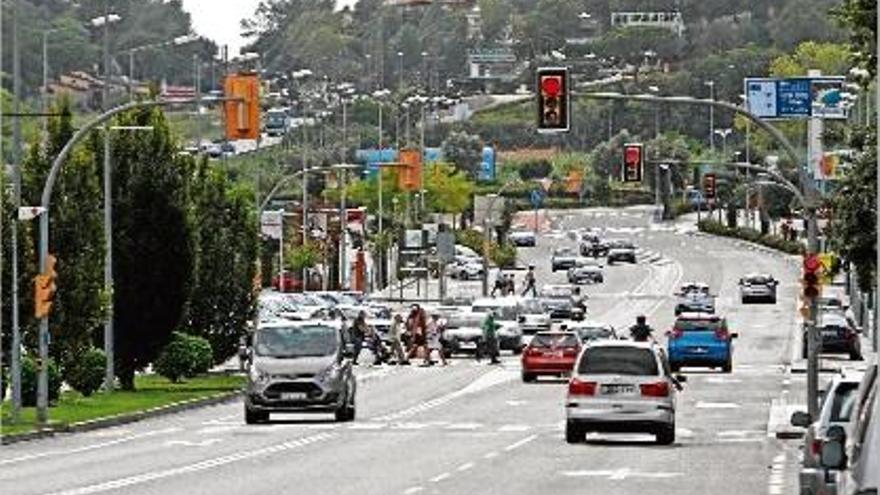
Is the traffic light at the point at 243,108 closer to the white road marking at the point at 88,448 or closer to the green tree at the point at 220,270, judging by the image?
the white road marking at the point at 88,448

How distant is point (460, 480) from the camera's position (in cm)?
3759

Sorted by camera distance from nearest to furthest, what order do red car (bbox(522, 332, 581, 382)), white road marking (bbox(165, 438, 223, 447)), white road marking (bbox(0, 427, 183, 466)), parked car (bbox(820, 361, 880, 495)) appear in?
parked car (bbox(820, 361, 880, 495)), white road marking (bbox(0, 427, 183, 466)), white road marking (bbox(165, 438, 223, 447)), red car (bbox(522, 332, 581, 382))

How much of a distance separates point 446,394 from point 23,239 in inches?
512

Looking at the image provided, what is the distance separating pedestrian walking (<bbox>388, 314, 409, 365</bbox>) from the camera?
8831cm

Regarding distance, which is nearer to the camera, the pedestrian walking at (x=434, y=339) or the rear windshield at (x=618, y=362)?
the rear windshield at (x=618, y=362)

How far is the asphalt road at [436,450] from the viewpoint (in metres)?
37.0

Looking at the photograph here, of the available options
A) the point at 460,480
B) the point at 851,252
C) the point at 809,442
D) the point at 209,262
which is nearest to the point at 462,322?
the point at 209,262

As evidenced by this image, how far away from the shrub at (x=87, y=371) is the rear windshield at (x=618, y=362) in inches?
701

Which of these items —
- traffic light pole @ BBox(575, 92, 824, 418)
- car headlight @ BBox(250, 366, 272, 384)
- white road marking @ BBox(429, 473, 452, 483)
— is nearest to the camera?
white road marking @ BBox(429, 473, 452, 483)

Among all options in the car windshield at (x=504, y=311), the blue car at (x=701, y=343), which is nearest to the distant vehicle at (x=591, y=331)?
the blue car at (x=701, y=343)

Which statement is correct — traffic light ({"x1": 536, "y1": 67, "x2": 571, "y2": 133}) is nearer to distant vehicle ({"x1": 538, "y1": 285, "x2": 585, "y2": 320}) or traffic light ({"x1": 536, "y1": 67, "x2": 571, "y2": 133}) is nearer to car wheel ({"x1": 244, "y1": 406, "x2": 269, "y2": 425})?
car wheel ({"x1": 244, "y1": 406, "x2": 269, "y2": 425})

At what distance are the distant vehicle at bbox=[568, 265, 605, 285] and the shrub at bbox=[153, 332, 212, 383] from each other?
262 ft

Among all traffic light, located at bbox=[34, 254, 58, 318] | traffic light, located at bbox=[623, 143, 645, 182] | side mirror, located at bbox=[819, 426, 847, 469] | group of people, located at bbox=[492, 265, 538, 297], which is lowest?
group of people, located at bbox=[492, 265, 538, 297]

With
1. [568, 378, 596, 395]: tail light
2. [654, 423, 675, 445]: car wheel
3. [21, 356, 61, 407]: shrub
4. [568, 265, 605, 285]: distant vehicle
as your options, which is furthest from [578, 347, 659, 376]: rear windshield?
[568, 265, 605, 285]: distant vehicle
